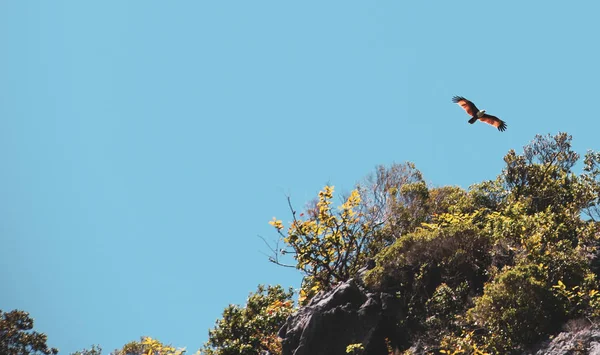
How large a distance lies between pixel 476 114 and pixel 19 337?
3182 centimetres

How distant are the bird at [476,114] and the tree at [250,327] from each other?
364 inches

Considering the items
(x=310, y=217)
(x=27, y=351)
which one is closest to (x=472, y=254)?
(x=310, y=217)

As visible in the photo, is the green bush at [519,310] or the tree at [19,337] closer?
the green bush at [519,310]

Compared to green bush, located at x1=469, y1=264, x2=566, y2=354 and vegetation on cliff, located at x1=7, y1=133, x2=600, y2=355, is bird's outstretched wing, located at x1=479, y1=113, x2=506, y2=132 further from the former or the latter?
green bush, located at x1=469, y1=264, x2=566, y2=354

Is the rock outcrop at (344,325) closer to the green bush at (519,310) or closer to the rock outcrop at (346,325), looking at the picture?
the rock outcrop at (346,325)

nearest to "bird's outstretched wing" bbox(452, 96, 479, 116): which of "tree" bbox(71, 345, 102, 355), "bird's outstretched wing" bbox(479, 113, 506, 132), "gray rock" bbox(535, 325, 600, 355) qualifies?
"bird's outstretched wing" bbox(479, 113, 506, 132)

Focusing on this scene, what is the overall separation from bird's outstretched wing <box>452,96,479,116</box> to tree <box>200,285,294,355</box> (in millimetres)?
9214

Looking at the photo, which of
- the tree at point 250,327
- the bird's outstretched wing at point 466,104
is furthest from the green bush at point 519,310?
the bird's outstretched wing at point 466,104

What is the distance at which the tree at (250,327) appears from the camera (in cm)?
1969

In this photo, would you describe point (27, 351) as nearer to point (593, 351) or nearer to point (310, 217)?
point (310, 217)

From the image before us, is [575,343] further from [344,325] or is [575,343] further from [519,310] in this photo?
[344,325]

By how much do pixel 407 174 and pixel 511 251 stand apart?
581 inches

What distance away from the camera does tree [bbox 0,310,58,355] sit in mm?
38062

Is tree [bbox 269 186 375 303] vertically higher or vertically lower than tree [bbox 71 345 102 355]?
lower
